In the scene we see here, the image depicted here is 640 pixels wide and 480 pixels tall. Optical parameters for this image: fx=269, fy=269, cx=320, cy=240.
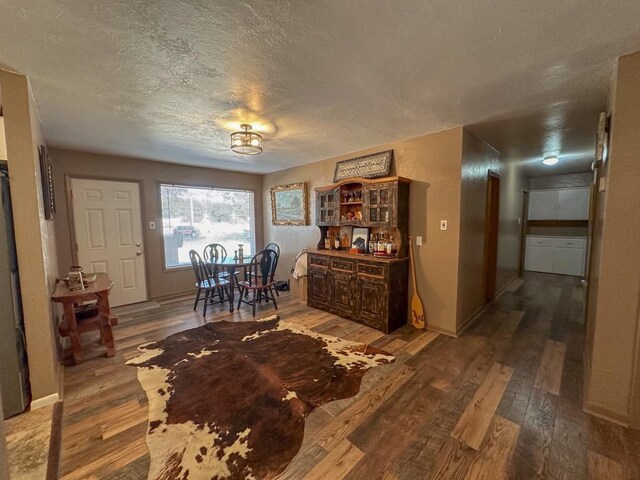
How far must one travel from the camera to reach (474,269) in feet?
11.7

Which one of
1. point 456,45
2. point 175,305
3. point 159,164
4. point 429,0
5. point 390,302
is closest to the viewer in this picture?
point 429,0

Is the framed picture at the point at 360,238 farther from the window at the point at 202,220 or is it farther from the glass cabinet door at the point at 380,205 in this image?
the window at the point at 202,220

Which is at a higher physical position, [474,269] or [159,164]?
[159,164]

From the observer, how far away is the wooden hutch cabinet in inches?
129

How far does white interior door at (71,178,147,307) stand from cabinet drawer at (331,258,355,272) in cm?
326

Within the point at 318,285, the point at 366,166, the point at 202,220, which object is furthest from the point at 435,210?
the point at 202,220

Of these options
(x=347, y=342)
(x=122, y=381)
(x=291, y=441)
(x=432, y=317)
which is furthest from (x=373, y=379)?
(x=122, y=381)

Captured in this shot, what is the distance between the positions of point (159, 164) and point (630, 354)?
19.4 ft

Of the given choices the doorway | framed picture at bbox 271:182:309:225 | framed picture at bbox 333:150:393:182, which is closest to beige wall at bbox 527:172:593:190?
the doorway

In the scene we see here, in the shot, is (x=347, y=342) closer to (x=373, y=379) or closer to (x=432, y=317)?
(x=373, y=379)

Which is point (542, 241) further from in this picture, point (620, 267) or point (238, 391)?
point (238, 391)

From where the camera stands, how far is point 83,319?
285cm

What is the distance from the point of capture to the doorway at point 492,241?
4133 millimetres

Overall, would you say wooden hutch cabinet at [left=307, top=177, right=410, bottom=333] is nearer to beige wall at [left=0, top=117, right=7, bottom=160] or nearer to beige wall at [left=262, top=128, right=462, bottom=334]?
beige wall at [left=262, top=128, right=462, bottom=334]
